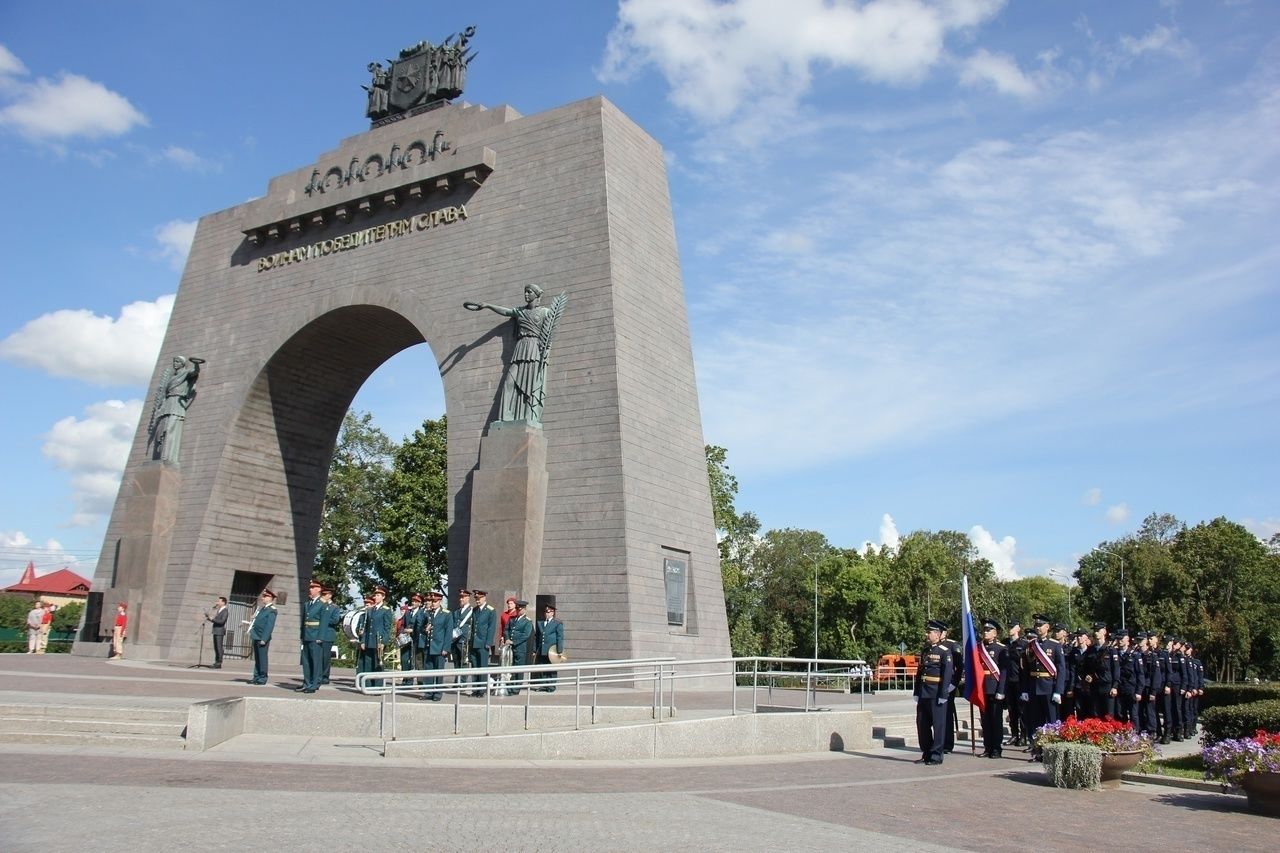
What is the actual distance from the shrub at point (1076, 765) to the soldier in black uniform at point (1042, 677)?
2.65 m

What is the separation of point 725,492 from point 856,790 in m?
32.4

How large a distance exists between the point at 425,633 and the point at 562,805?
7833 mm

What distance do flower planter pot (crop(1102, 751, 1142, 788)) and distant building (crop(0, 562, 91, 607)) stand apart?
58.3 meters

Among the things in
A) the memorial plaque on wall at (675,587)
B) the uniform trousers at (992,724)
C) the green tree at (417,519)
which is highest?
the green tree at (417,519)

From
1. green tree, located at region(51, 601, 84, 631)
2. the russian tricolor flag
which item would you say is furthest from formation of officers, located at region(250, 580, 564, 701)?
green tree, located at region(51, 601, 84, 631)

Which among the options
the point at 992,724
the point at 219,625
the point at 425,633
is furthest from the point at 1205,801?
the point at 219,625

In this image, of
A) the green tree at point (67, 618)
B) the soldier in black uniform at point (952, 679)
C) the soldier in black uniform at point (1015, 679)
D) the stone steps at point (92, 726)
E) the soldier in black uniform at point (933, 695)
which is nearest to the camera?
the stone steps at point (92, 726)

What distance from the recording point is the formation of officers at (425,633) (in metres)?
14.9

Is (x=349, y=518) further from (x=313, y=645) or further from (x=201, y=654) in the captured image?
(x=313, y=645)

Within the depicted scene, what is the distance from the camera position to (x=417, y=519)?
38.8 meters

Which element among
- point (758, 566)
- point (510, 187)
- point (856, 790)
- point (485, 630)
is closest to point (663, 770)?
point (856, 790)

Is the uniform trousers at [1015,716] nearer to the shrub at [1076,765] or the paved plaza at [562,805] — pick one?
the paved plaza at [562,805]

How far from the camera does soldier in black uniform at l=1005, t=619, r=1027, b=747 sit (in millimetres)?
13539

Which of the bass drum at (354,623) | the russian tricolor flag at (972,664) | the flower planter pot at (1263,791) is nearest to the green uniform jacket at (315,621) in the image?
the bass drum at (354,623)
